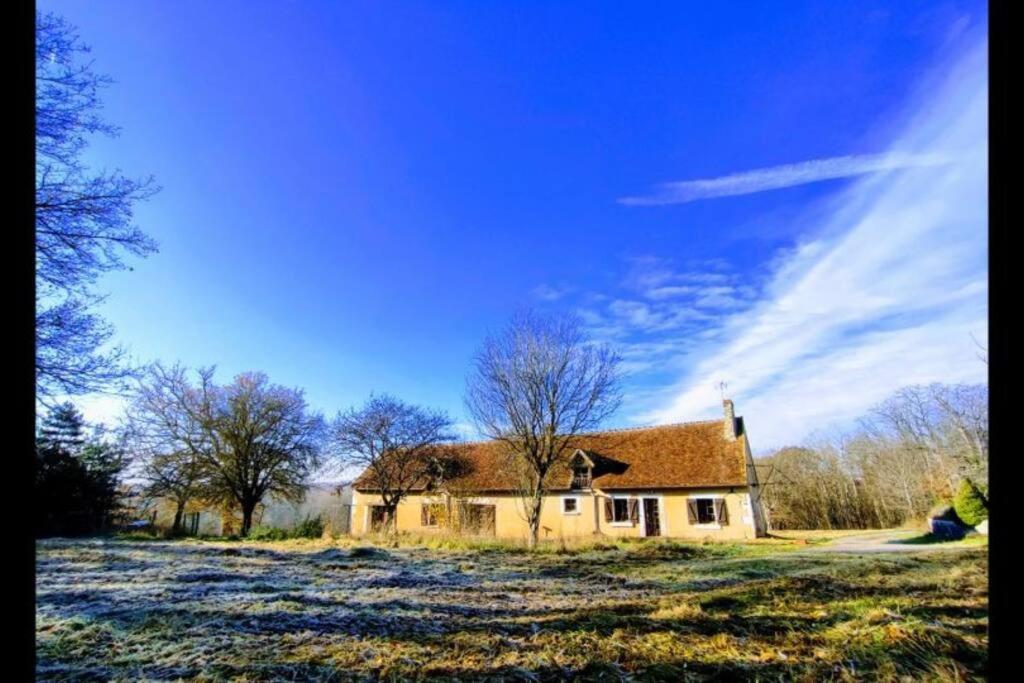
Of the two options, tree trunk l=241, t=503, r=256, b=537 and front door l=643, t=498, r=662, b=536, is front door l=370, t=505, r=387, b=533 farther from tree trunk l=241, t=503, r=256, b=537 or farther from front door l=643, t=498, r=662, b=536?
front door l=643, t=498, r=662, b=536

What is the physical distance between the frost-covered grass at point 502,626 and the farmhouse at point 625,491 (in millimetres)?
14427

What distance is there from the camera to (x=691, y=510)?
2400 cm

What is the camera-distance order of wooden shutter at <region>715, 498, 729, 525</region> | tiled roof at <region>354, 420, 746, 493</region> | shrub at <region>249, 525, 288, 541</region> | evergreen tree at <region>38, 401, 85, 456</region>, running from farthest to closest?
tiled roof at <region>354, 420, 746, 493</region> < wooden shutter at <region>715, 498, 729, 525</region> < shrub at <region>249, 525, 288, 541</region> < evergreen tree at <region>38, 401, 85, 456</region>

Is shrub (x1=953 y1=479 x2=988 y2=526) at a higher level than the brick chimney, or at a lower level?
lower

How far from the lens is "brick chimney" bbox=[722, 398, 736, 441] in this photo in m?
25.5

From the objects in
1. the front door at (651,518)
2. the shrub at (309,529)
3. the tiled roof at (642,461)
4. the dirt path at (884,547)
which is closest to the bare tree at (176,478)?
the shrub at (309,529)

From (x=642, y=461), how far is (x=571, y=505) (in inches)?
185

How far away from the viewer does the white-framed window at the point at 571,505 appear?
2608cm

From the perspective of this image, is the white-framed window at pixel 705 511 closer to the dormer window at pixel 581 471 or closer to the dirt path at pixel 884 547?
the dormer window at pixel 581 471

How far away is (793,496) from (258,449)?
1336 inches

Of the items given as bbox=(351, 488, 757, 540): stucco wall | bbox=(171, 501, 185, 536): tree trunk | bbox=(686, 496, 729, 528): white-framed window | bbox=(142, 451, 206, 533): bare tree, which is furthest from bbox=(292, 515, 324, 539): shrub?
bbox=(686, 496, 729, 528): white-framed window

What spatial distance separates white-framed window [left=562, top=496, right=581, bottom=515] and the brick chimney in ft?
28.7

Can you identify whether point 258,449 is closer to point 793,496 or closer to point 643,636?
point 643,636
